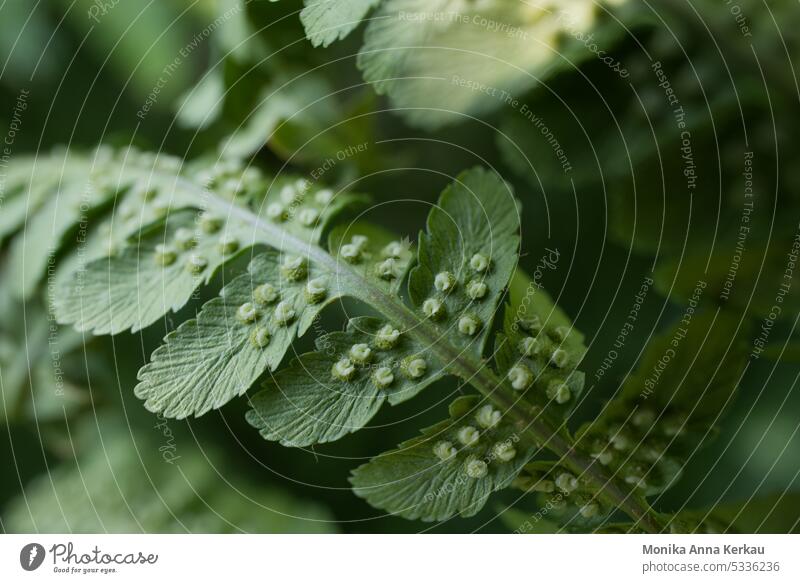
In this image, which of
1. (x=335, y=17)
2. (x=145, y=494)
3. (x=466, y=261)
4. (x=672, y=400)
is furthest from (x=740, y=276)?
(x=145, y=494)

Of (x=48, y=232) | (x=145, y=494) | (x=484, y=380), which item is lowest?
(x=145, y=494)

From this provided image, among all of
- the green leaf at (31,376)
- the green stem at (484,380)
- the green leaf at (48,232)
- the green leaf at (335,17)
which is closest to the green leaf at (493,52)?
the green leaf at (335,17)

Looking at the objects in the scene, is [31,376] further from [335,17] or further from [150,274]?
[335,17]

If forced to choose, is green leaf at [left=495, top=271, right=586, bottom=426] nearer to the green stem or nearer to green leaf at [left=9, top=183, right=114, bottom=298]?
the green stem

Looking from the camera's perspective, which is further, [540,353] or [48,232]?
[48,232]

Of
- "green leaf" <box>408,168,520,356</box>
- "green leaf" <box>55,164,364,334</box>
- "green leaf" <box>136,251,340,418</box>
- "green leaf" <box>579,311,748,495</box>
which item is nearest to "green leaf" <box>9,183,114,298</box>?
"green leaf" <box>55,164,364,334</box>
